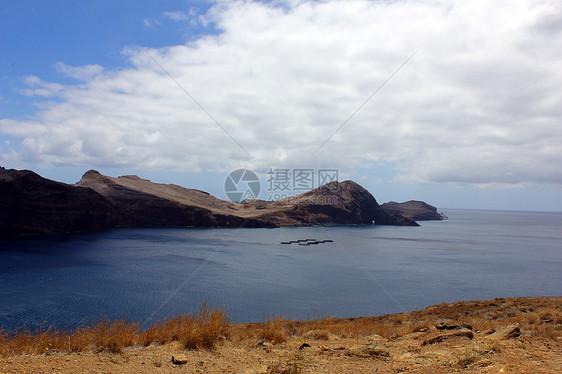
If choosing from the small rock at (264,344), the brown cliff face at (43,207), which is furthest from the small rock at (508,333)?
the brown cliff face at (43,207)

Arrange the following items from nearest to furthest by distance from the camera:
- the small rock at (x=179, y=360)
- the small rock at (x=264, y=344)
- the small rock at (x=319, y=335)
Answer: the small rock at (x=179, y=360)
the small rock at (x=264, y=344)
the small rock at (x=319, y=335)

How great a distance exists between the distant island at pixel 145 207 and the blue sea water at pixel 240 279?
30.8ft

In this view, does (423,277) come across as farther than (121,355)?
Yes

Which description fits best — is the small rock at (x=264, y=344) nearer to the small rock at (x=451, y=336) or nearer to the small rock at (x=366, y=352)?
the small rock at (x=366, y=352)

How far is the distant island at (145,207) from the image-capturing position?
67.8 m

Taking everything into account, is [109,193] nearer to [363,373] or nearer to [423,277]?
[423,277]

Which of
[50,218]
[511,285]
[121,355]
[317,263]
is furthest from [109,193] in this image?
[121,355]

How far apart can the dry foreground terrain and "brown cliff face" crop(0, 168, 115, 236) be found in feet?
233

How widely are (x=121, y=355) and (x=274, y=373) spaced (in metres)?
3.55

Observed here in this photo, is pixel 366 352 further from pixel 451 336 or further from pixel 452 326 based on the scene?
pixel 452 326

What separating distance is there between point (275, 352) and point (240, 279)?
28.1 metres

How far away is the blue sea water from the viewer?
25016mm

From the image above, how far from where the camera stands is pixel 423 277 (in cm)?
4053

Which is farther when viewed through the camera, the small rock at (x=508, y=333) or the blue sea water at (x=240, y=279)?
the blue sea water at (x=240, y=279)
